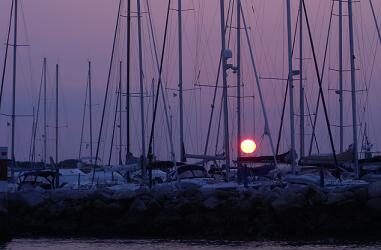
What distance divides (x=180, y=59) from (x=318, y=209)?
13.0m

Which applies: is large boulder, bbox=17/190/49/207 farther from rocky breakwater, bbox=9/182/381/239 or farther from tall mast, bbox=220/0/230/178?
tall mast, bbox=220/0/230/178

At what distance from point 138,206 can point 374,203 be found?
8.54 metres

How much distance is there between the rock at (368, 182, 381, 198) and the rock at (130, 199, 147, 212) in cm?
812

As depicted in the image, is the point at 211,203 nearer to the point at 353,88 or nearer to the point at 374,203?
the point at 374,203

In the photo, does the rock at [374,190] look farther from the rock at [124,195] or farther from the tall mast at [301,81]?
the rock at [124,195]

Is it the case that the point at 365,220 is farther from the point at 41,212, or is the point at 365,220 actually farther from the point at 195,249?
the point at 41,212

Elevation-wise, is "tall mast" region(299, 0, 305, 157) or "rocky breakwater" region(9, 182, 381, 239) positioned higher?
"tall mast" region(299, 0, 305, 157)

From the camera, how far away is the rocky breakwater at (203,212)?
3456cm

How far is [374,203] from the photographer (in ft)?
112

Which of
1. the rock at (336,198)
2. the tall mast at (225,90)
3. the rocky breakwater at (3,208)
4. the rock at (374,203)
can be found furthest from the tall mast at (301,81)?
the rocky breakwater at (3,208)

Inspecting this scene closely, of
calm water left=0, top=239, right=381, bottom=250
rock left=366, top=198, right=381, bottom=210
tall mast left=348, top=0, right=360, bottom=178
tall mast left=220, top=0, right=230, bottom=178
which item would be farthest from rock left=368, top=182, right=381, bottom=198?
tall mast left=220, top=0, right=230, bottom=178

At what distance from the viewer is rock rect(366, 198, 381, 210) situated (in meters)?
34.1

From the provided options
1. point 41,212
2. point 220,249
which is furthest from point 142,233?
point 220,249

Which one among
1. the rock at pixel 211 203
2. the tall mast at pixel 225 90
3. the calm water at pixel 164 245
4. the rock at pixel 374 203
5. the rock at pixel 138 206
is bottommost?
the calm water at pixel 164 245
